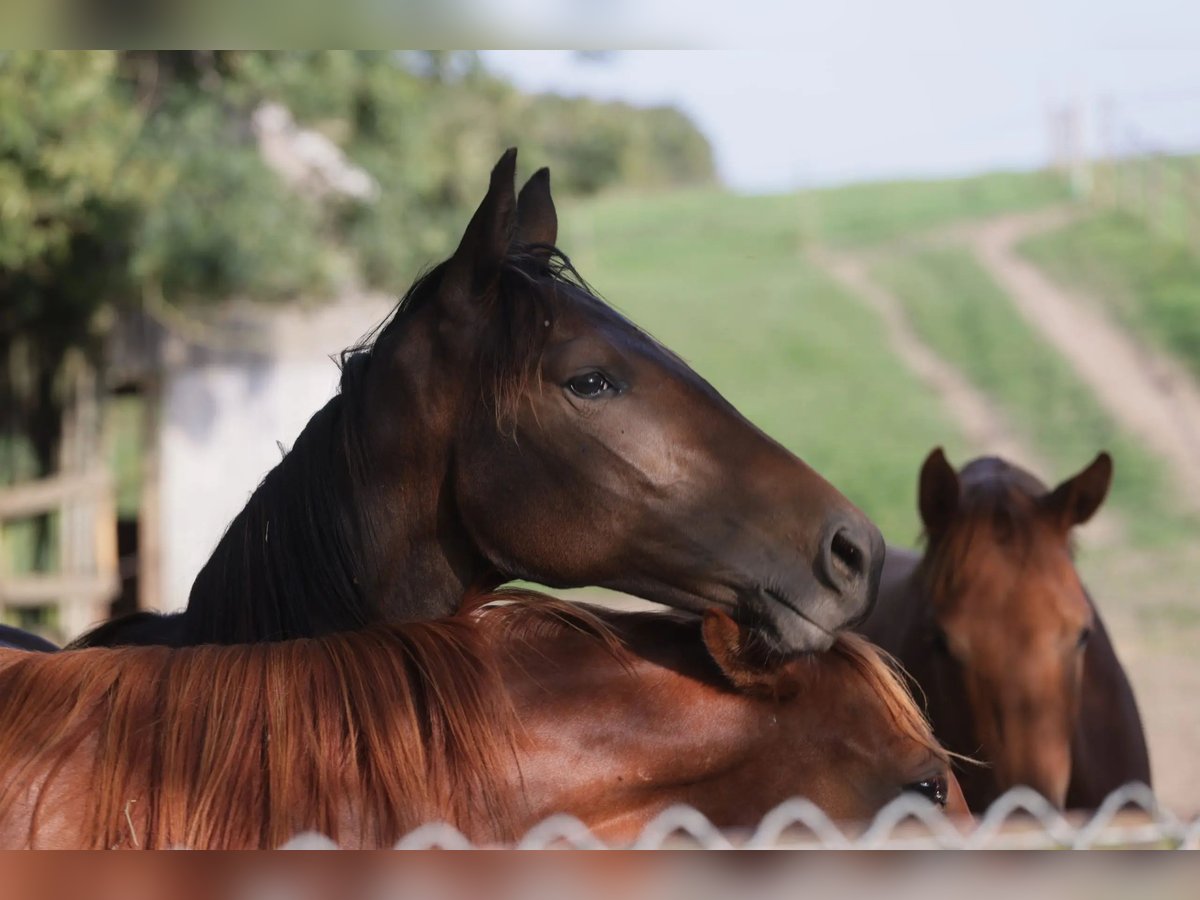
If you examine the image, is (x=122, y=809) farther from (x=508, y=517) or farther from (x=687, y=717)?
(x=508, y=517)

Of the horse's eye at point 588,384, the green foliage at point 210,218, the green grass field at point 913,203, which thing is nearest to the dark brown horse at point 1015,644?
the horse's eye at point 588,384

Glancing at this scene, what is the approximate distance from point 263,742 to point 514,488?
1.13m

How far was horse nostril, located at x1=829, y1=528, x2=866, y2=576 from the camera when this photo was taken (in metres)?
2.64

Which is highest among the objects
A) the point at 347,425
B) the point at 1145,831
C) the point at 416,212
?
the point at 416,212

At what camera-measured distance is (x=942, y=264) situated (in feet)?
107

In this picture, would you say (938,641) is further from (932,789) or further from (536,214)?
(932,789)

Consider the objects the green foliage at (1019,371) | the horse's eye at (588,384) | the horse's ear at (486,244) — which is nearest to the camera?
the horse's eye at (588,384)

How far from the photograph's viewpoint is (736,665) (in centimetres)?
188

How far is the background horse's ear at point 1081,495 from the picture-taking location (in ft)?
13.4

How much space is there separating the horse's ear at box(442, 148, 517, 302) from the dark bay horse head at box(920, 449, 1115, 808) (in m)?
1.82

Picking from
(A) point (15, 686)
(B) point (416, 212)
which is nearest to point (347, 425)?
(A) point (15, 686)

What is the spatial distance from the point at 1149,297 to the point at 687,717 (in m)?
26.6

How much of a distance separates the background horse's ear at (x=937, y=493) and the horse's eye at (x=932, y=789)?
2338mm

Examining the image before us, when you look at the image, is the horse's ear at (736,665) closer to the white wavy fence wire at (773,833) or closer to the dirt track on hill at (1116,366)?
the white wavy fence wire at (773,833)
